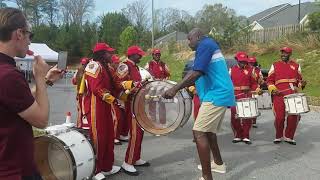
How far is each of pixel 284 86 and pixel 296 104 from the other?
19.8 inches

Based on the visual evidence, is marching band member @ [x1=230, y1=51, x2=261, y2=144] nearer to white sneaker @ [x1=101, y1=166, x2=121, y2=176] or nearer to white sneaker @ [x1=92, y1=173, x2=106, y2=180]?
white sneaker @ [x1=101, y1=166, x2=121, y2=176]

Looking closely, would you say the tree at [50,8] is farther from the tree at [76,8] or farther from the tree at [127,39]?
the tree at [127,39]

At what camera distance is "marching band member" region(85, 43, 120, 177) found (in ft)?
20.9

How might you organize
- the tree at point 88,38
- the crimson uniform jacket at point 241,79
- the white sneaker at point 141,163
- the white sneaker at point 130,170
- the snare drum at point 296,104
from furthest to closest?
the tree at point 88,38 < the crimson uniform jacket at point 241,79 < the snare drum at point 296,104 < the white sneaker at point 141,163 < the white sneaker at point 130,170

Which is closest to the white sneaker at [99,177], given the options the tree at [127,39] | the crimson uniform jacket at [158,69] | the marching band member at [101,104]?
the marching band member at [101,104]

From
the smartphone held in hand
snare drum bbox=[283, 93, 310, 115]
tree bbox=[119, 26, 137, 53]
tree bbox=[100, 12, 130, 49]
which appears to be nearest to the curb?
snare drum bbox=[283, 93, 310, 115]

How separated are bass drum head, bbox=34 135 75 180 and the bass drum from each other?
158cm

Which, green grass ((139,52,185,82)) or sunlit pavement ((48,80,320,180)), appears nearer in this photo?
sunlit pavement ((48,80,320,180))

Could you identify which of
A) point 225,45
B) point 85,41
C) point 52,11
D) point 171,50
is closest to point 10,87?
point 225,45

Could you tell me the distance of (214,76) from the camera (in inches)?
242

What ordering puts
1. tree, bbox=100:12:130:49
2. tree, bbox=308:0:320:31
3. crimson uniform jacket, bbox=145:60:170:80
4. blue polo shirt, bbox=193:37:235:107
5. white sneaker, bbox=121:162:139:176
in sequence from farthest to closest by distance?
tree, bbox=100:12:130:49 < tree, bbox=308:0:320:31 < crimson uniform jacket, bbox=145:60:170:80 < white sneaker, bbox=121:162:139:176 < blue polo shirt, bbox=193:37:235:107

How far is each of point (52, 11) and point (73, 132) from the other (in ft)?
256

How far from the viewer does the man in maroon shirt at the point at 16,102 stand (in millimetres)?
2687

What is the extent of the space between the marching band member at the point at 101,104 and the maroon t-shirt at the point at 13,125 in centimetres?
338
